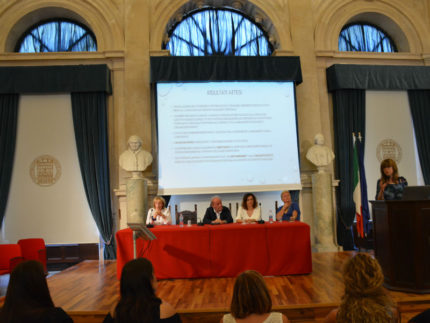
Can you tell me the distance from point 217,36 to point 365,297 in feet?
24.6

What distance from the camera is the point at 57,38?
8.14 m

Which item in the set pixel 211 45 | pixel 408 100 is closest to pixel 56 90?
pixel 211 45

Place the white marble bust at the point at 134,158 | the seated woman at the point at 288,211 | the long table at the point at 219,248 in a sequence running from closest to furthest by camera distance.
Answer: the long table at the point at 219,248 → the seated woman at the point at 288,211 → the white marble bust at the point at 134,158

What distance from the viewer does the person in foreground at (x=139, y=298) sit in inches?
66.2

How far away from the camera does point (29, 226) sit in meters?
7.35

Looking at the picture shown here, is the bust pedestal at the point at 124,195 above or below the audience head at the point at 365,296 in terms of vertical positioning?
above

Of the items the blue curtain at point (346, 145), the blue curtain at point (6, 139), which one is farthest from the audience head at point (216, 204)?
the blue curtain at point (6, 139)

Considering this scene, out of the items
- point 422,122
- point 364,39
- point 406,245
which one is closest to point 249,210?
point 406,245

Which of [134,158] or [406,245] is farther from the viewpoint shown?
[134,158]

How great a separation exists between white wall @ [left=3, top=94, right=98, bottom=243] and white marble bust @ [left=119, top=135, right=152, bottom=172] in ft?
3.70

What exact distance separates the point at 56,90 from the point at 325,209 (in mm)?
5632

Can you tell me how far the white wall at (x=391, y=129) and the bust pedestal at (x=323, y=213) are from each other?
1336 millimetres

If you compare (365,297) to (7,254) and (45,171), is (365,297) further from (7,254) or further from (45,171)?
(45,171)

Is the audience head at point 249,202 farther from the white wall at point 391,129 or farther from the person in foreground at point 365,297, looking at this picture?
the person in foreground at point 365,297
